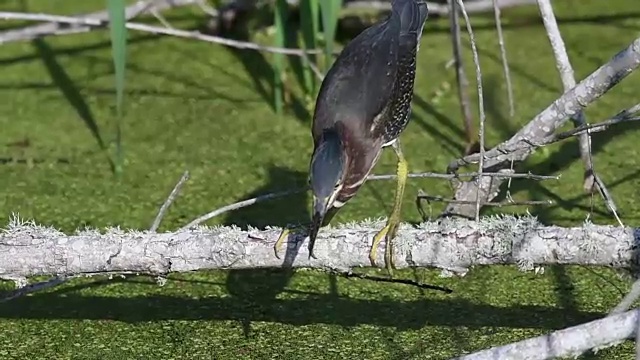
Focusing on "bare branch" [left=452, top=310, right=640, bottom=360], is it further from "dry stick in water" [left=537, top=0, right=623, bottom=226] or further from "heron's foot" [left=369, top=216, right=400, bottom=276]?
"dry stick in water" [left=537, top=0, right=623, bottom=226]

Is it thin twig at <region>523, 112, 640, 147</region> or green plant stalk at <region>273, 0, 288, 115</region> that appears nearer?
thin twig at <region>523, 112, 640, 147</region>

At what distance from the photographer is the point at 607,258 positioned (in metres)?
1.72

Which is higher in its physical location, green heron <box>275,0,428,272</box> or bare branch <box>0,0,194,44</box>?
bare branch <box>0,0,194,44</box>

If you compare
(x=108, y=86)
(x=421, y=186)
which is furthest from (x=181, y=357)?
(x=108, y=86)

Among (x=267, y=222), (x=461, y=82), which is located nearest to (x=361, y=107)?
(x=267, y=222)

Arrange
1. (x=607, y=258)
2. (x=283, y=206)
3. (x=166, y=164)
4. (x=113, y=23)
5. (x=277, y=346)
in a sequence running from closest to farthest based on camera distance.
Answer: (x=607, y=258) → (x=277, y=346) → (x=113, y=23) → (x=283, y=206) → (x=166, y=164)

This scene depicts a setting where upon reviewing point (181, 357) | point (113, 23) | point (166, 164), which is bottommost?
point (181, 357)

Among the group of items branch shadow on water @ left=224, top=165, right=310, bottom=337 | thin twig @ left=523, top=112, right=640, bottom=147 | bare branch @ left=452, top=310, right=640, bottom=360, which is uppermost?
thin twig @ left=523, top=112, right=640, bottom=147

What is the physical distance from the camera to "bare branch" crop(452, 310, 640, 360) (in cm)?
138

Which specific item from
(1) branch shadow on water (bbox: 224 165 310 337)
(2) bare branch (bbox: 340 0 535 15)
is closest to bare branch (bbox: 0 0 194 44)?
(2) bare branch (bbox: 340 0 535 15)

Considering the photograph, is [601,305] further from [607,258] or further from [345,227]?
[345,227]

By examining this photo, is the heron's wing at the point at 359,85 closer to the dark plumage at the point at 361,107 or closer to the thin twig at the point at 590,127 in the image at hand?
the dark plumage at the point at 361,107

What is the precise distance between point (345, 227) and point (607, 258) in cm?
44

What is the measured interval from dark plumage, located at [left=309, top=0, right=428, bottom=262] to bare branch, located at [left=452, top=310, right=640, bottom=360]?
19.8 inches
